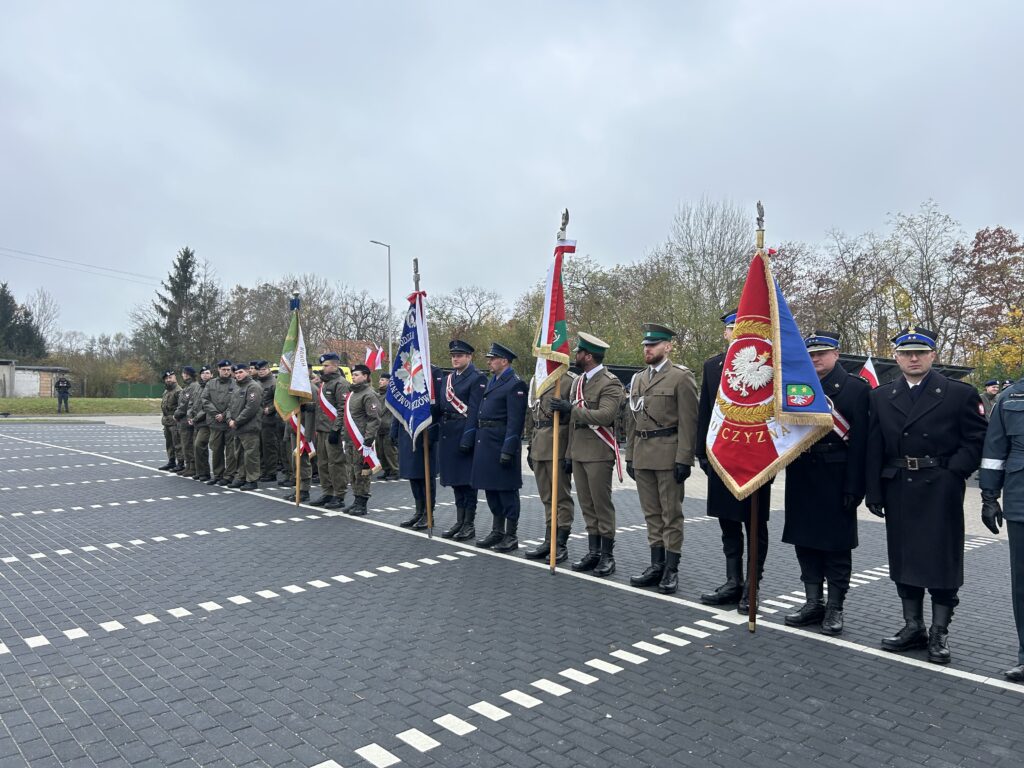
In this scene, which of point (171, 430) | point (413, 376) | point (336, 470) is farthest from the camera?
point (171, 430)

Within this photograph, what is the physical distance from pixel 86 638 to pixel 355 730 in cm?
225

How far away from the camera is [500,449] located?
718 centimetres

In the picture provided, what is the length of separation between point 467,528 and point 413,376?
1.75 meters

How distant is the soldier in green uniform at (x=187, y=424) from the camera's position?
12.5 meters

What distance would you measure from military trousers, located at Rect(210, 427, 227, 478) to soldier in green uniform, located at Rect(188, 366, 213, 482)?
0.77 feet

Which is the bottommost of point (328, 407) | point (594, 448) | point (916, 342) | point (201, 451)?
point (201, 451)

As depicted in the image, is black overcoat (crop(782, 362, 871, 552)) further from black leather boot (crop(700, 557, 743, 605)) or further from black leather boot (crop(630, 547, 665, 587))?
black leather boot (crop(630, 547, 665, 587))

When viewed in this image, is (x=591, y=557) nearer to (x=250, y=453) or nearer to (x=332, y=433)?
(x=332, y=433)

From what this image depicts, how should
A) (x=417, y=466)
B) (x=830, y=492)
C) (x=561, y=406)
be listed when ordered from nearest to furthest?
(x=830, y=492)
(x=561, y=406)
(x=417, y=466)

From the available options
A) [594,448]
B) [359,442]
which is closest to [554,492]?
[594,448]

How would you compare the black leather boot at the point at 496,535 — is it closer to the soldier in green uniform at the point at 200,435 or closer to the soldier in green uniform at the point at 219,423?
the soldier in green uniform at the point at 219,423

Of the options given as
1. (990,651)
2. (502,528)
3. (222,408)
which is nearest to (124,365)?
(222,408)

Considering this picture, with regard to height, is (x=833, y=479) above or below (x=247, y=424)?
below

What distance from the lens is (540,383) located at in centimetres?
649
